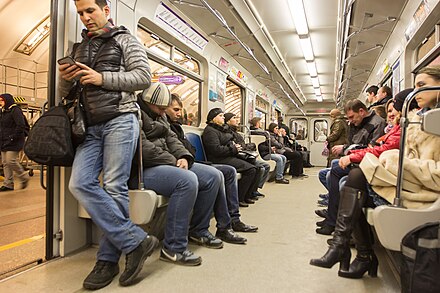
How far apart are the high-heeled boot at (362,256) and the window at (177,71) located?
7.86 feet

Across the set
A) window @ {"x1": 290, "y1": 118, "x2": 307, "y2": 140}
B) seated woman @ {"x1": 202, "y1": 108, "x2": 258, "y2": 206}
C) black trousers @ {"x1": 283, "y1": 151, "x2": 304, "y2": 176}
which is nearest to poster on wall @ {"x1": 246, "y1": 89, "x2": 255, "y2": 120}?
black trousers @ {"x1": 283, "y1": 151, "x2": 304, "y2": 176}

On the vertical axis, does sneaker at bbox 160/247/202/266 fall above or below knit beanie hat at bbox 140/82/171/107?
below

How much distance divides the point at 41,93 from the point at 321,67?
8106 millimetres

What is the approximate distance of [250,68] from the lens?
722 cm

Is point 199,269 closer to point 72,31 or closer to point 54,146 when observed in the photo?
point 54,146

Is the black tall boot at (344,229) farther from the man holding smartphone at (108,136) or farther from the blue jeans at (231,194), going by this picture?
the blue jeans at (231,194)

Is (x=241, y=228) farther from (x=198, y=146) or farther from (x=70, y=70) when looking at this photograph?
(x=70, y=70)

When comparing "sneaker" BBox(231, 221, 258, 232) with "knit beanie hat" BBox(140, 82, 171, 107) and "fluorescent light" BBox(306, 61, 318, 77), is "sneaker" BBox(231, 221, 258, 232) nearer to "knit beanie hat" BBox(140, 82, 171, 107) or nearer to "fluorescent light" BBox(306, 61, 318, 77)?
"knit beanie hat" BBox(140, 82, 171, 107)

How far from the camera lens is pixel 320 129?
14305mm

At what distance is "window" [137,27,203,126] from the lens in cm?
374

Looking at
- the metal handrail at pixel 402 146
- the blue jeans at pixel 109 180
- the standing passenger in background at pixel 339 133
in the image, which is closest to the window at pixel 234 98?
the standing passenger in background at pixel 339 133

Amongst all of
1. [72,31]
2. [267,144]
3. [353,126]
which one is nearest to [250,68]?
[267,144]

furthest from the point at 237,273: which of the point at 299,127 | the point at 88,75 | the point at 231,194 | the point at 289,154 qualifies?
the point at 299,127

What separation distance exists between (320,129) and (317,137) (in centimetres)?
40
